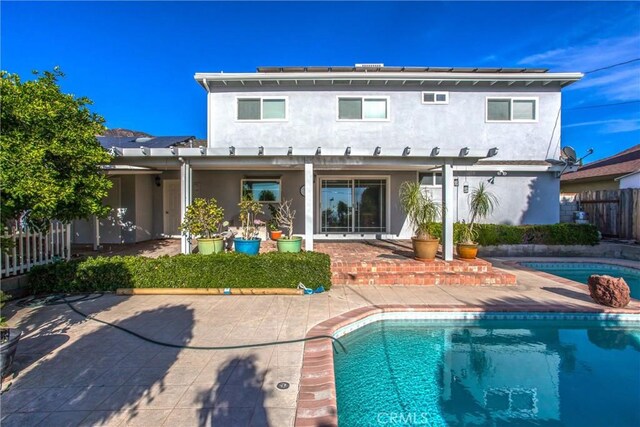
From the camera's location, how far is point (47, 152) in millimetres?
5980

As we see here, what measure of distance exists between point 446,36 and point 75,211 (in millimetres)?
14571

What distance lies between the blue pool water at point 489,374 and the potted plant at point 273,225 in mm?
6998

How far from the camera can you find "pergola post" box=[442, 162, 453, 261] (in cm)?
879

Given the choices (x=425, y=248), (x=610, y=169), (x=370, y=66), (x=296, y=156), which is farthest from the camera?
(x=610, y=169)

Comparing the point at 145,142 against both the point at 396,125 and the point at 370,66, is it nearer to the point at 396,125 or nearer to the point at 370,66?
the point at 370,66

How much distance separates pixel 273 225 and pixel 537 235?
9834 mm

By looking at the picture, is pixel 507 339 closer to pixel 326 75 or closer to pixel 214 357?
pixel 214 357

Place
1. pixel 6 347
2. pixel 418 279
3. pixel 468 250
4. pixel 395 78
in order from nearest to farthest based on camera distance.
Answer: pixel 6 347 < pixel 418 279 < pixel 468 250 < pixel 395 78

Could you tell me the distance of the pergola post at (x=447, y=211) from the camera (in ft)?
28.8

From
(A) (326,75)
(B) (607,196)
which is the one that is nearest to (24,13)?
(A) (326,75)

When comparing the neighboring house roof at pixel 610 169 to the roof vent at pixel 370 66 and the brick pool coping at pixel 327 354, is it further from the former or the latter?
the brick pool coping at pixel 327 354

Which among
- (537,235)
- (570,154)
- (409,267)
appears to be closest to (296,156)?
(409,267)

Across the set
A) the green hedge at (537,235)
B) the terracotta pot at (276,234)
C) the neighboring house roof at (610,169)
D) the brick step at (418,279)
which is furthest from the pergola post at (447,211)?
the neighboring house roof at (610,169)

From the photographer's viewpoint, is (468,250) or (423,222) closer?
(423,222)
